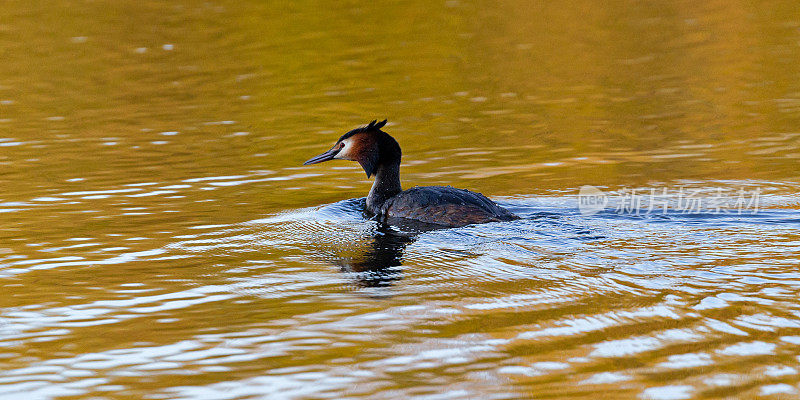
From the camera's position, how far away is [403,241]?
9.28 meters

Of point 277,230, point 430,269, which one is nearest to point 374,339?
point 430,269

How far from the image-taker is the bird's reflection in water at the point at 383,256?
7947mm

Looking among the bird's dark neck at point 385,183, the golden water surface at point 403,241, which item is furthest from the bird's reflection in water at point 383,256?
the bird's dark neck at point 385,183

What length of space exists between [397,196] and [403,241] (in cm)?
128

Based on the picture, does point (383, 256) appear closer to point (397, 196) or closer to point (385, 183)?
point (397, 196)

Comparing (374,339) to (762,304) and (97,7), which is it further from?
(97,7)

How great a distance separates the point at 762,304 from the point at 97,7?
2845 cm

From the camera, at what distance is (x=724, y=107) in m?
15.4

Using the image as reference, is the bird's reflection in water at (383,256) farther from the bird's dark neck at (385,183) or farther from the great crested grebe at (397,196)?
the bird's dark neck at (385,183)

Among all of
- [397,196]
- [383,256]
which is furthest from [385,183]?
[383,256]

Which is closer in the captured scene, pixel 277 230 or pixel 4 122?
pixel 277 230

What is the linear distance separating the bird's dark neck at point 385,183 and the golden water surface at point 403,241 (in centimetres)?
34

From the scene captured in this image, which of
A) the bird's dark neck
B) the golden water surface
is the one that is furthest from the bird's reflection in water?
the bird's dark neck

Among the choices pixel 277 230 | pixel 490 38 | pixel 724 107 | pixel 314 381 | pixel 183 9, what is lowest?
pixel 314 381
